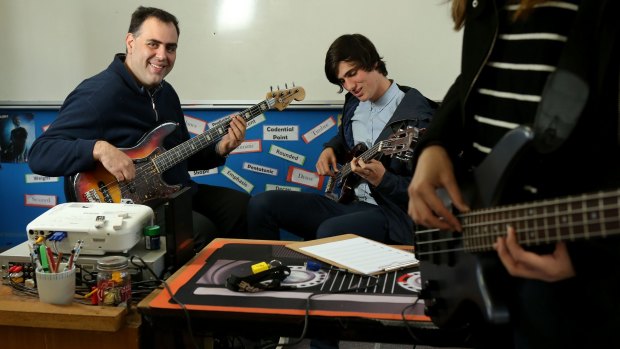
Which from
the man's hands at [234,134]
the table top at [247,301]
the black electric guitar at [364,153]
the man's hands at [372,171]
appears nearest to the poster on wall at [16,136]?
the man's hands at [234,134]

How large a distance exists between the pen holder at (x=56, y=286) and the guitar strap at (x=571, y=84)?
1134 mm

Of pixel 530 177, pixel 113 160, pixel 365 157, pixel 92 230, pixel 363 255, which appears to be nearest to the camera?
pixel 530 177

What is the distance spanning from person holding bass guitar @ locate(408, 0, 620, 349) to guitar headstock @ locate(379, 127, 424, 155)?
122 cm

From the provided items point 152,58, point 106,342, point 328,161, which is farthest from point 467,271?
point 152,58

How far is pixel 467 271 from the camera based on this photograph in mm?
982

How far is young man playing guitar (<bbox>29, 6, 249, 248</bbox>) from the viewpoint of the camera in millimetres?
2316

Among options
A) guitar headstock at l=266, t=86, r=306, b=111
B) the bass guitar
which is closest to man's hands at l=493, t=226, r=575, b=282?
the bass guitar

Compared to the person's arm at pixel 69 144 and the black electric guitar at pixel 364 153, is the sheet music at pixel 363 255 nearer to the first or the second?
the black electric guitar at pixel 364 153

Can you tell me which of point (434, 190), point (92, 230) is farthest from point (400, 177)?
point (434, 190)

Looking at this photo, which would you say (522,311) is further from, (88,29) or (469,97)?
(88,29)

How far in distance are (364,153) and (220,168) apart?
3.11 ft

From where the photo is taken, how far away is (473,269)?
3.12ft

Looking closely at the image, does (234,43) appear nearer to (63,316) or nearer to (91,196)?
(91,196)

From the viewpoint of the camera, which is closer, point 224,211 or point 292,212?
point 292,212
